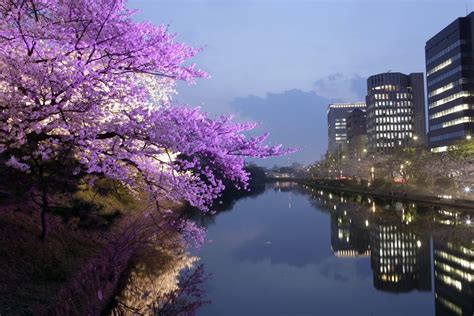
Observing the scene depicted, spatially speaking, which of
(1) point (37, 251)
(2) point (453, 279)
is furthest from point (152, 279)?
(2) point (453, 279)

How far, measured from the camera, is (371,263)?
2314cm

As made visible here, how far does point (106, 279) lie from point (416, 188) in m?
53.3

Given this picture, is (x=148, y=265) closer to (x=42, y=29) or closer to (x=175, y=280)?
(x=175, y=280)

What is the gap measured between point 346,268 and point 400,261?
2.81 meters

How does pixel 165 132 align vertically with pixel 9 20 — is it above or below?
below

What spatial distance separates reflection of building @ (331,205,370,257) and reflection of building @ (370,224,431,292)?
58cm

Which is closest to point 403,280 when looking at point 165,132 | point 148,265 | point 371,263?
Answer: point 371,263

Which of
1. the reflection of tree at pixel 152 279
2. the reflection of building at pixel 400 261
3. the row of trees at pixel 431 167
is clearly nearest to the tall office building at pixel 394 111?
the row of trees at pixel 431 167

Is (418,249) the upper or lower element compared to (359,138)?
lower

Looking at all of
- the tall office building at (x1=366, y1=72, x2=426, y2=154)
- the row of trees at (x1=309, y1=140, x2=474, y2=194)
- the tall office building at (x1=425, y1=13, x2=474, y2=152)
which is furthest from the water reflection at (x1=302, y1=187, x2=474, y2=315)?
the tall office building at (x1=366, y1=72, x2=426, y2=154)

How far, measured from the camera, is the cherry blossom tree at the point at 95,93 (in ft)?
30.9

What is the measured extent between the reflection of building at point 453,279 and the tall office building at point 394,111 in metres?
147

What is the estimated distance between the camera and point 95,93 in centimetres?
960

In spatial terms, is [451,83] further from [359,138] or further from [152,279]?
[152,279]
